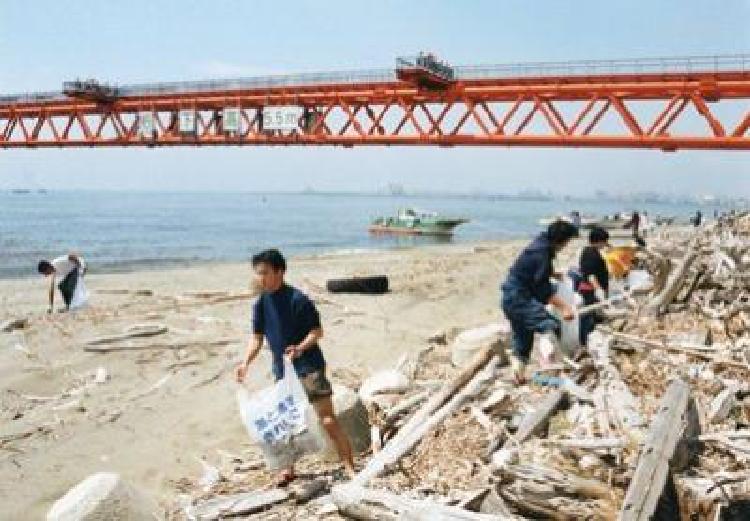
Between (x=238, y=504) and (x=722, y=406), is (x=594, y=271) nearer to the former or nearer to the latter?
(x=722, y=406)

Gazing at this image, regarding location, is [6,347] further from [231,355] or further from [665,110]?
[665,110]

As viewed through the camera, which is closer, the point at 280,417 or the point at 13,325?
the point at 280,417

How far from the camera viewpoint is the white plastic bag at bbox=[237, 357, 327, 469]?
17.0 ft

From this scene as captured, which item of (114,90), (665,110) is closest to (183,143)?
(114,90)

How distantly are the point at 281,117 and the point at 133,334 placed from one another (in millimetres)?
18175

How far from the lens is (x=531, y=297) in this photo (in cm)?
697

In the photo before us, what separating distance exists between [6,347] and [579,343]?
29.4ft

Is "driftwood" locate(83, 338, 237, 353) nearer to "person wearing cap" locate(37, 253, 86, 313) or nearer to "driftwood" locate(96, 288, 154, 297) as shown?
"person wearing cap" locate(37, 253, 86, 313)

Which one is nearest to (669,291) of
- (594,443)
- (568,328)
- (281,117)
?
(568,328)

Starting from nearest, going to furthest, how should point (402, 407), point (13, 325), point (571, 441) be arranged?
point (571, 441) < point (402, 407) < point (13, 325)

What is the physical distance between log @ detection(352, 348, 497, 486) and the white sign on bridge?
2267cm

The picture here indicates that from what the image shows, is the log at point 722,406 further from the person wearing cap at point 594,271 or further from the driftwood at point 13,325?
the driftwood at point 13,325

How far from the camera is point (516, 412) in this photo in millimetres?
5859

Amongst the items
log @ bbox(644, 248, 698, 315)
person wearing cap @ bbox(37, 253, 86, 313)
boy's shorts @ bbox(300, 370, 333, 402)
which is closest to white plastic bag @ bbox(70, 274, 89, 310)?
person wearing cap @ bbox(37, 253, 86, 313)
